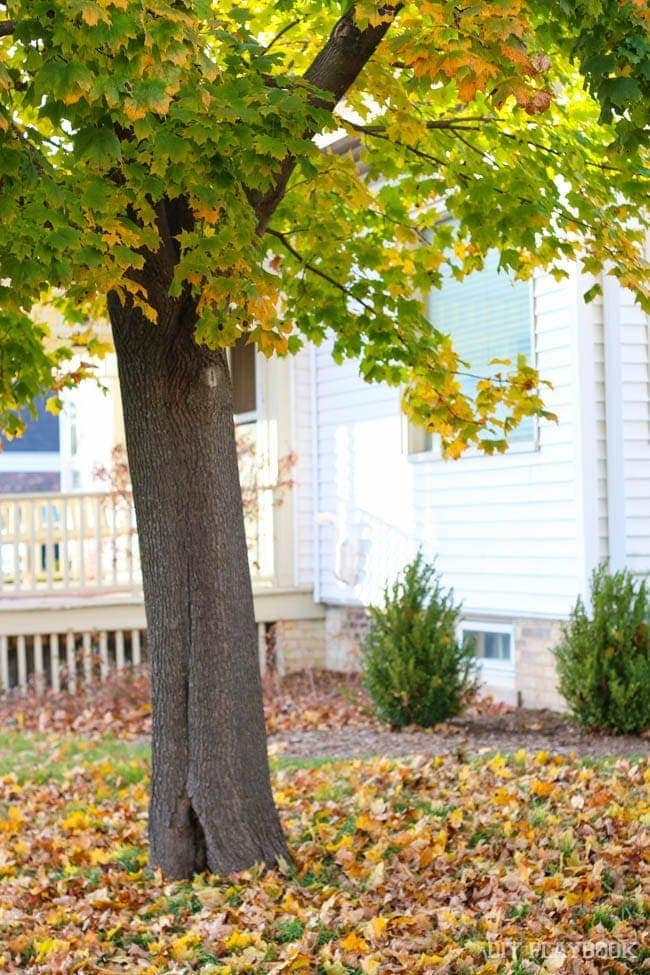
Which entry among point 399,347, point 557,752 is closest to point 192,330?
point 399,347

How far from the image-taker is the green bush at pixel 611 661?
8406 millimetres

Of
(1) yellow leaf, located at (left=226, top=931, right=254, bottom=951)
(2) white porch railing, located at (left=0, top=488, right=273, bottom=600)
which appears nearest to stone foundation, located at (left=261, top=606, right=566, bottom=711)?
(2) white porch railing, located at (left=0, top=488, right=273, bottom=600)

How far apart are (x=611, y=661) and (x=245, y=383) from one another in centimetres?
719

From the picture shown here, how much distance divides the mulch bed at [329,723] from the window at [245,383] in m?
3.09

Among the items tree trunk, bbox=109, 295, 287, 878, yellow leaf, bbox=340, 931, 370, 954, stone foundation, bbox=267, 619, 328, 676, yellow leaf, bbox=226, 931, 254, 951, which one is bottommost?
yellow leaf, bbox=226, 931, 254, 951

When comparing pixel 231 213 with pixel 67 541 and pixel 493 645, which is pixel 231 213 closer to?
pixel 493 645

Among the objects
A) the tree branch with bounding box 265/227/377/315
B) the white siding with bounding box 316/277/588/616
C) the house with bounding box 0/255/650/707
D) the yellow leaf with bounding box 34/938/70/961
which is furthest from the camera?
the white siding with bounding box 316/277/588/616

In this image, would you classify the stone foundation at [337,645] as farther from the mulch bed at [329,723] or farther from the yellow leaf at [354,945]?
the yellow leaf at [354,945]

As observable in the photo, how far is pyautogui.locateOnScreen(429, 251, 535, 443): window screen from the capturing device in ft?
34.4

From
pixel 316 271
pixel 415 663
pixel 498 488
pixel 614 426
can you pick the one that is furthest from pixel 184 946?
pixel 498 488

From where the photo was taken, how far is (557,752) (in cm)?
805

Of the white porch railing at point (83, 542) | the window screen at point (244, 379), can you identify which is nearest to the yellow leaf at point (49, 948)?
the white porch railing at point (83, 542)

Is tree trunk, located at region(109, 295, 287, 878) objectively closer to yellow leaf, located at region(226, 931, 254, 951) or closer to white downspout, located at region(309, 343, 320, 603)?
yellow leaf, located at region(226, 931, 254, 951)

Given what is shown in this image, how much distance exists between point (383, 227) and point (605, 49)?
3019 mm
